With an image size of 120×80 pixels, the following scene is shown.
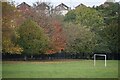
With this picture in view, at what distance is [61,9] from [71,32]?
4.27ft

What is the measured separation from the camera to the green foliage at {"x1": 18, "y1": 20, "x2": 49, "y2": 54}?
1413 centimetres

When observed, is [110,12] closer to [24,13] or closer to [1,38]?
[24,13]

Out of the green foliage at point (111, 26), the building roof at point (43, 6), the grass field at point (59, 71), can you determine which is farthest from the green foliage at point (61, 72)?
the green foliage at point (111, 26)

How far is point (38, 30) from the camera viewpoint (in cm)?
1451

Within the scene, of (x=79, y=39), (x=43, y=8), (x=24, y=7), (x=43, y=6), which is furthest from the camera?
(x=79, y=39)

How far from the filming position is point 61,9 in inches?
645

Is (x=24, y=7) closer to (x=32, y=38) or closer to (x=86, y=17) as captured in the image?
(x=32, y=38)

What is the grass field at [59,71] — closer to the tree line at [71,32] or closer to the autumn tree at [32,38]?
the autumn tree at [32,38]

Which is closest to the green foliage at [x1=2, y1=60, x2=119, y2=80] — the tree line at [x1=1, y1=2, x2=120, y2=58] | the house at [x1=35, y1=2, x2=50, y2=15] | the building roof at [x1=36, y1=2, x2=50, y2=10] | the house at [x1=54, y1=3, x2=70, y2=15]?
the tree line at [x1=1, y1=2, x2=120, y2=58]

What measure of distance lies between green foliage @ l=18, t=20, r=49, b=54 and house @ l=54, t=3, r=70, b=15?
1.65 meters

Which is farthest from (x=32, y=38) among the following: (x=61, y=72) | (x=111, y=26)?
(x=61, y=72)

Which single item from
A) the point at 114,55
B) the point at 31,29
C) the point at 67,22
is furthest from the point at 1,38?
the point at 114,55

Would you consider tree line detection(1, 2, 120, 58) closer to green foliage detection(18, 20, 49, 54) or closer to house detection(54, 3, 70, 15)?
green foliage detection(18, 20, 49, 54)

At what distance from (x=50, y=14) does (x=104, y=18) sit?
3108 millimetres
